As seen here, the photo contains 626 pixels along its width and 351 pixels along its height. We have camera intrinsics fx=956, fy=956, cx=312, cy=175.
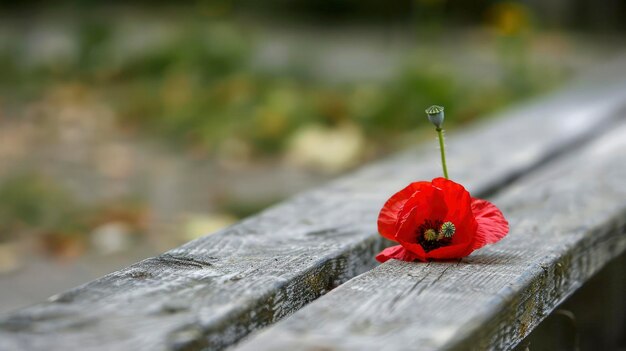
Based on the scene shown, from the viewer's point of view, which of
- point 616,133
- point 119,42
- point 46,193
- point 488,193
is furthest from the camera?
point 119,42

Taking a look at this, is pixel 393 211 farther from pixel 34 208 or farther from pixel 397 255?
pixel 34 208

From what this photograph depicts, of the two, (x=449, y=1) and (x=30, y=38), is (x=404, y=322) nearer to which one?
(x=30, y=38)

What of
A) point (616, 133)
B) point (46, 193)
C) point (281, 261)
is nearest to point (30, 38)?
point (46, 193)

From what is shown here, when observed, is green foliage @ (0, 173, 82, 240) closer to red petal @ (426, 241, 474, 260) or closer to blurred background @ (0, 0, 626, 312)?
blurred background @ (0, 0, 626, 312)

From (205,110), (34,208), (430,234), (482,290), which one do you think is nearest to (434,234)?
(430,234)

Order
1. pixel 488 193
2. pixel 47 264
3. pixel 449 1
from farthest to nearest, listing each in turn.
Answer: pixel 449 1, pixel 47 264, pixel 488 193

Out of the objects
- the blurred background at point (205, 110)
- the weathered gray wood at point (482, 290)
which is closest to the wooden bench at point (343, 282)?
the weathered gray wood at point (482, 290)
